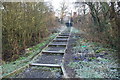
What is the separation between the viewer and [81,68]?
335cm

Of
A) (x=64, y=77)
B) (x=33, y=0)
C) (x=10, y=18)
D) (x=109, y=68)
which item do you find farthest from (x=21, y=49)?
(x=109, y=68)

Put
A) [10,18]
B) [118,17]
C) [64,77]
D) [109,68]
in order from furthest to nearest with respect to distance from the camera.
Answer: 1. [10,18]
2. [118,17]
3. [109,68]
4. [64,77]

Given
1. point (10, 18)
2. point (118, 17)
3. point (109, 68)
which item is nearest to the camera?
point (109, 68)

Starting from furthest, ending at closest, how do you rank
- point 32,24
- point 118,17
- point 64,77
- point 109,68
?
point 32,24 → point 118,17 → point 109,68 → point 64,77

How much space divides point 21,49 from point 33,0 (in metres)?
3.22

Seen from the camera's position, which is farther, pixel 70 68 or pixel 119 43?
pixel 119 43

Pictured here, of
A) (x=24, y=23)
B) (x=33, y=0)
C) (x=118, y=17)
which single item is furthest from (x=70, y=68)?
(x=33, y=0)

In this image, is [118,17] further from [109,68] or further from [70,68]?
[70,68]

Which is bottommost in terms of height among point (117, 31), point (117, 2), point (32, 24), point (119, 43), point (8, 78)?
point (8, 78)

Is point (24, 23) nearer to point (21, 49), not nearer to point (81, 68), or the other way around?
point (21, 49)

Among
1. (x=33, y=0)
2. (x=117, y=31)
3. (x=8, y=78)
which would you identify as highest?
(x=33, y=0)

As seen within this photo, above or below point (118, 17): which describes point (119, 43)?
below

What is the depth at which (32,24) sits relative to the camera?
6289mm

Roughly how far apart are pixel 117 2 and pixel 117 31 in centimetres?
113
